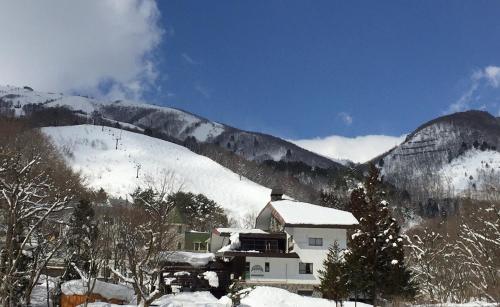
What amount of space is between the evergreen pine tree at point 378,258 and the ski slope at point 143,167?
71.4 metres

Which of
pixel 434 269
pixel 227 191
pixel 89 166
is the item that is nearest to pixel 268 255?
pixel 434 269

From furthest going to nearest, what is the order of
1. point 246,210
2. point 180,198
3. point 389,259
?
point 246,210 < point 180,198 < point 389,259

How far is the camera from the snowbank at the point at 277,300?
32.1 metres

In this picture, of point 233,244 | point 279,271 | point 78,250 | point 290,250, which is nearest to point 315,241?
point 290,250

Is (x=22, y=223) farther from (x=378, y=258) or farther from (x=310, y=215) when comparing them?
(x=310, y=215)

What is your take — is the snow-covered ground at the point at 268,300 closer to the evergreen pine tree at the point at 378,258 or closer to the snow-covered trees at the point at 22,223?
the evergreen pine tree at the point at 378,258

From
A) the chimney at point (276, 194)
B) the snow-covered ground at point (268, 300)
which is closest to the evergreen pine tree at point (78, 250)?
the snow-covered ground at point (268, 300)

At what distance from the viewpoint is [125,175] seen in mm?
117500

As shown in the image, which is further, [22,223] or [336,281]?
[336,281]

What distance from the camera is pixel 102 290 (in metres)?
27.0

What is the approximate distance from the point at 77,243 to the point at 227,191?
83.4 metres

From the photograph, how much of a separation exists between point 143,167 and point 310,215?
86290 millimetres

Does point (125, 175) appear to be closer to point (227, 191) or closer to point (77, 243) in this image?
point (227, 191)

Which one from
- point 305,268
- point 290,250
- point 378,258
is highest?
point 290,250
